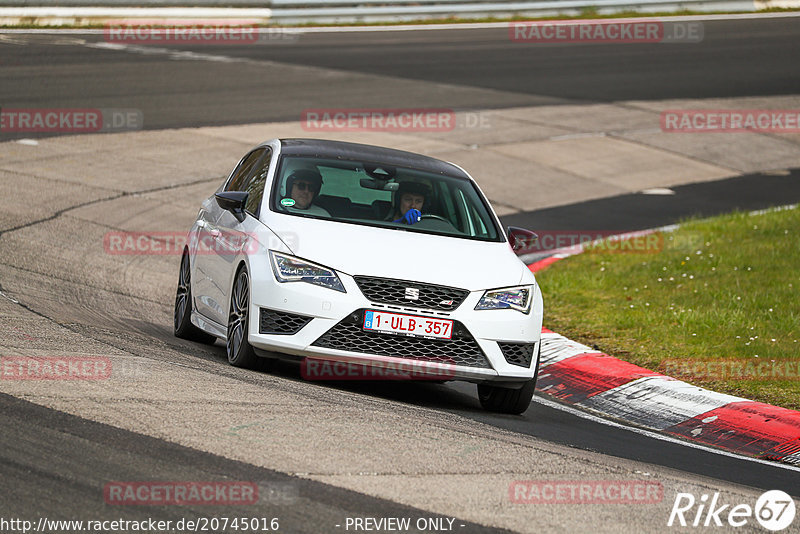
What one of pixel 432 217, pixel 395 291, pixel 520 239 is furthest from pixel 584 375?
pixel 395 291

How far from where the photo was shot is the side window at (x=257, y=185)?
893 centimetres

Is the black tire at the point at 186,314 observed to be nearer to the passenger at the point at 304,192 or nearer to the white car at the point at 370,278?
the white car at the point at 370,278

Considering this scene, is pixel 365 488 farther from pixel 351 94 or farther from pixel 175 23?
pixel 175 23

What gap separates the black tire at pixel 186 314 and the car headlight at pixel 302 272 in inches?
75.8

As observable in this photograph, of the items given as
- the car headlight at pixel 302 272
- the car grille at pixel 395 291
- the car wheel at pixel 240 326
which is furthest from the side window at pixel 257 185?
the car grille at pixel 395 291

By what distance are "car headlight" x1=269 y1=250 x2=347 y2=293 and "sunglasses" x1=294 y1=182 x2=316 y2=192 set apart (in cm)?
102

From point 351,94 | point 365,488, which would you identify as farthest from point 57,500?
point 351,94

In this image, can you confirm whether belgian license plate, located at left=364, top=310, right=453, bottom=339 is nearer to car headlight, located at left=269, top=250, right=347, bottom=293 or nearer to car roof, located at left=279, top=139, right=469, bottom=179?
car headlight, located at left=269, top=250, right=347, bottom=293

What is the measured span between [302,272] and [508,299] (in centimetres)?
136

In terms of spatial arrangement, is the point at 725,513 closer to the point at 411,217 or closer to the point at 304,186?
the point at 411,217

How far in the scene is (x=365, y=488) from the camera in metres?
5.53

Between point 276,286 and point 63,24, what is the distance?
23354 millimetres

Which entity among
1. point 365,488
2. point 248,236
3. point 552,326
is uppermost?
point 248,236

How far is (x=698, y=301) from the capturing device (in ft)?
38.3
